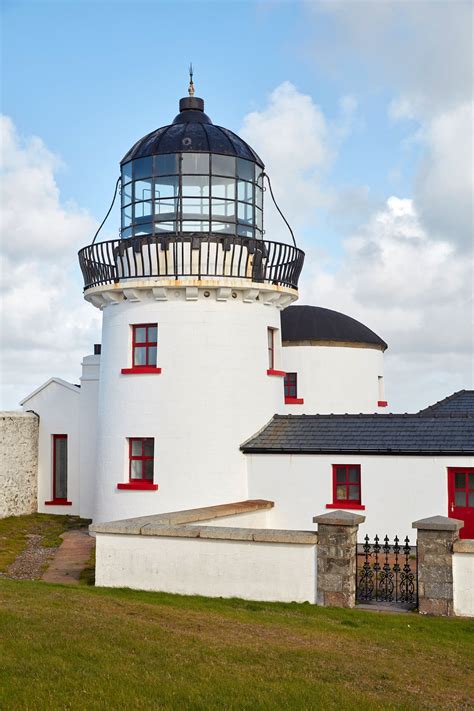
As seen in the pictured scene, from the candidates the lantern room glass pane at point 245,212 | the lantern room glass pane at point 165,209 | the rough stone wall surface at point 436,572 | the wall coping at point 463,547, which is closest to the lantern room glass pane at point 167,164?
the lantern room glass pane at point 165,209

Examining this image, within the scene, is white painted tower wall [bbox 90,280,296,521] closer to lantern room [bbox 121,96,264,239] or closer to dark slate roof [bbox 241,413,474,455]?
dark slate roof [bbox 241,413,474,455]

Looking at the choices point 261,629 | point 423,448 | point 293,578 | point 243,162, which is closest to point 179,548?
point 293,578

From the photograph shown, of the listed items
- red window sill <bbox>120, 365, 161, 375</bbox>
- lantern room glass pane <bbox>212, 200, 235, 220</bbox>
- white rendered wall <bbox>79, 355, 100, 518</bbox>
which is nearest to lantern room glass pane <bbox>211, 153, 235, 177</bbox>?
lantern room glass pane <bbox>212, 200, 235, 220</bbox>

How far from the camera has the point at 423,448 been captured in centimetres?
1908

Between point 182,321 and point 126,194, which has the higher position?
point 126,194

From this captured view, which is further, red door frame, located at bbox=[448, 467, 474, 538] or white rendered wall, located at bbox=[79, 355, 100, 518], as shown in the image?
white rendered wall, located at bbox=[79, 355, 100, 518]

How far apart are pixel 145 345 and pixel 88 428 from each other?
4572mm

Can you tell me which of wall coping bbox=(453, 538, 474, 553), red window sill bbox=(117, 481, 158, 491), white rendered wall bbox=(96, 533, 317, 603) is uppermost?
red window sill bbox=(117, 481, 158, 491)

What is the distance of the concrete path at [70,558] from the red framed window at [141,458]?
186 centimetres

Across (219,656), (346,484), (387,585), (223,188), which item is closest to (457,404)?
(346,484)

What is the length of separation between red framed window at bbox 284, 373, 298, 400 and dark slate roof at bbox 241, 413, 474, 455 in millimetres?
7870

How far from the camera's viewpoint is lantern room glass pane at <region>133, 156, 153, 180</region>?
20625mm

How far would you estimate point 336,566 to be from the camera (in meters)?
13.4

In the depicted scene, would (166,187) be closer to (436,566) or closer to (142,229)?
(142,229)
